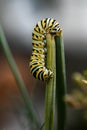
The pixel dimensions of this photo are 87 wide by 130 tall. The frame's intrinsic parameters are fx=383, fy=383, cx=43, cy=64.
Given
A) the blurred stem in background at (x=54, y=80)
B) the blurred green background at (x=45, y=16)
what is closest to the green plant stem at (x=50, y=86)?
the blurred stem in background at (x=54, y=80)

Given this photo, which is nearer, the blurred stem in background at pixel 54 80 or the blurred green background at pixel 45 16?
the blurred stem in background at pixel 54 80

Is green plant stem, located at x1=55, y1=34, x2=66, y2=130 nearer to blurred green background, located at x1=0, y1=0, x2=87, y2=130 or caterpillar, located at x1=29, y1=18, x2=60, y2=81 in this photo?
caterpillar, located at x1=29, y1=18, x2=60, y2=81

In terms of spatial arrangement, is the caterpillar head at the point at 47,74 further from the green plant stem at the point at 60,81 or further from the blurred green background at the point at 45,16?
the blurred green background at the point at 45,16

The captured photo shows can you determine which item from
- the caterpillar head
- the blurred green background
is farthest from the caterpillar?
the blurred green background

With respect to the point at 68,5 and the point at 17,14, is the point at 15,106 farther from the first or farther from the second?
the point at 68,5

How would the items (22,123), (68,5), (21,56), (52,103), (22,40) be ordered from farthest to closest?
(68,5) → (22,40) → (21,56) → (22,123) → (52,103)

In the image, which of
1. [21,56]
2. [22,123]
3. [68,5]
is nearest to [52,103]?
[22,123]

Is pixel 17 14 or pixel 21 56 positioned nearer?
pixel 21 56
